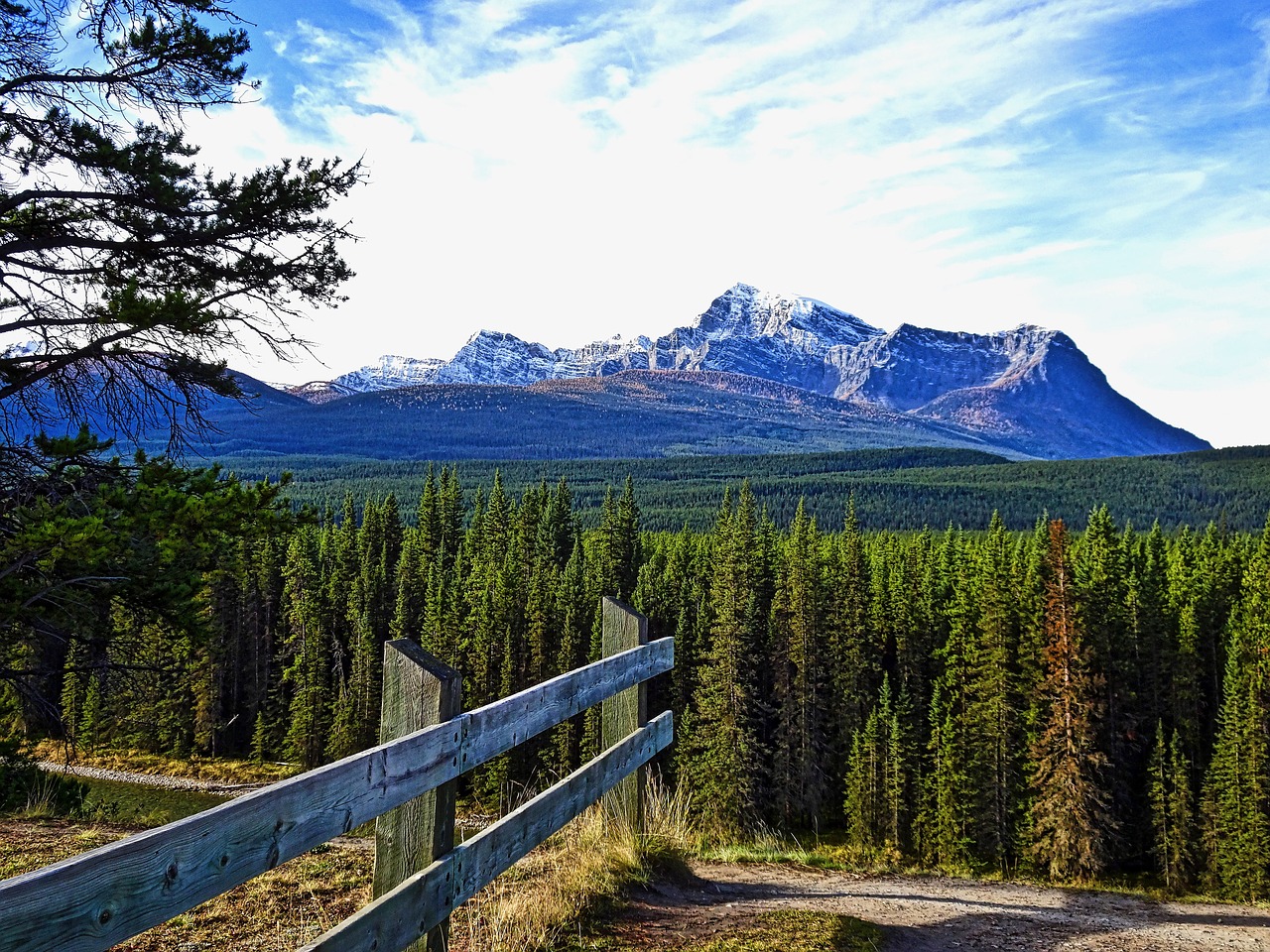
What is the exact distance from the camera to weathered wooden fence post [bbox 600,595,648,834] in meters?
7.09

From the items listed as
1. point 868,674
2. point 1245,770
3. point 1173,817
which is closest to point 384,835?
point 1245,770

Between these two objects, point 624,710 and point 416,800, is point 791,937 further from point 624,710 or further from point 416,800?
point 416,800

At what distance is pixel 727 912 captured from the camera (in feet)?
21.2

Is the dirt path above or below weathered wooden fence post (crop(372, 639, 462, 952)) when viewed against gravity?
below

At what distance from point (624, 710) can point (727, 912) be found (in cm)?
167

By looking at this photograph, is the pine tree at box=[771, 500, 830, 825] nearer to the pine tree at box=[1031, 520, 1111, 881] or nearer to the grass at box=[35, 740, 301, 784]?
the pine tree at box=[1031, 520, 1111, 881]

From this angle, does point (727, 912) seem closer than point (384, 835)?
No

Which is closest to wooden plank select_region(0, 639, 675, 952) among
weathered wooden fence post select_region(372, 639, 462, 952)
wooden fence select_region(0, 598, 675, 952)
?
wooden fence select_region(0, 598, 675, 952)

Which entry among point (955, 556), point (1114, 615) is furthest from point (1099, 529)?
point (955, 556)

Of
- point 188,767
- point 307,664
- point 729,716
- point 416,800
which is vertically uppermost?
point 416,800

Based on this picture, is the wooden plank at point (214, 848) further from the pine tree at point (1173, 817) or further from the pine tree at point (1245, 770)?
the pine tree at point (1173, 817)

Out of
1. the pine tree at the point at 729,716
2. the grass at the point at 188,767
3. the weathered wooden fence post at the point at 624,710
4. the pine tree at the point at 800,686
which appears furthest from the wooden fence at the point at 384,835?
the grass at the point at 188,767

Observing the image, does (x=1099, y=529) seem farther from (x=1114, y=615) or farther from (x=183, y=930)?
(x=183, y=930)

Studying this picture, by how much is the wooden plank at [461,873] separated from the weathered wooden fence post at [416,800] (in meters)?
0.13
